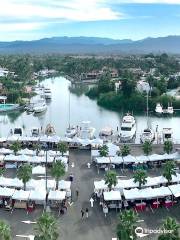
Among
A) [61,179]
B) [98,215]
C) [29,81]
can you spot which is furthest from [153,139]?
[29,81]

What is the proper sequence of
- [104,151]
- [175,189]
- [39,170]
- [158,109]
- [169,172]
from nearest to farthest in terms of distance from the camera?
[175,189] → [169,172] → [39,170] → [104,151] → [158,109]

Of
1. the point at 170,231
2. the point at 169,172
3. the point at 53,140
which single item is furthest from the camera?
the point at 53,140

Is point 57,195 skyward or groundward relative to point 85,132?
groundward

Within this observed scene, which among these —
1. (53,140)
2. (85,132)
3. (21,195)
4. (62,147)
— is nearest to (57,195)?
(21,195)

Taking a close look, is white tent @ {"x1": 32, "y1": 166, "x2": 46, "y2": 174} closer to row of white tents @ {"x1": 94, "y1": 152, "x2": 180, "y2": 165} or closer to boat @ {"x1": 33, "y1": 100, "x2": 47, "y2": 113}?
row of white tents @ {"x1": 94, "y1": 152, "x2": 180, "y2": 165}

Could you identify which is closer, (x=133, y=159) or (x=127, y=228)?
(x=127, y=228)

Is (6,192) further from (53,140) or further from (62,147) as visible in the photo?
(53,140)

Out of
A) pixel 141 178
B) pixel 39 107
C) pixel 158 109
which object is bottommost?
pixel 39 107

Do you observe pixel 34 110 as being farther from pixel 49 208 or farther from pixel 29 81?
pixel 49 208
